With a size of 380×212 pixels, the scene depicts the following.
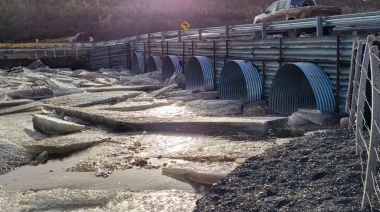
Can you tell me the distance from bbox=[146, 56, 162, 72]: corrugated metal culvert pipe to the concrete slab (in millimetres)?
11124

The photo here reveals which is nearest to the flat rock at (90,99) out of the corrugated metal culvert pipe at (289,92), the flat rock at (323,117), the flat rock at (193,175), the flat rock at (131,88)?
the flat rock at (131,88)

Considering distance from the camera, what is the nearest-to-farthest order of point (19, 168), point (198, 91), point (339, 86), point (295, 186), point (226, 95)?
point (295, 186)
point (19, 168)
point (339, 86)
point (226, 95)
point (198, 91)

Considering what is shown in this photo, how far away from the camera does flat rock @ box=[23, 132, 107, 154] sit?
8.49 m

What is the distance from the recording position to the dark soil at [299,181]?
4047 mm

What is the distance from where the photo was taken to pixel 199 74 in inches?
651

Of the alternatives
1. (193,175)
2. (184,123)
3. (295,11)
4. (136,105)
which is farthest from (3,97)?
(295,11)

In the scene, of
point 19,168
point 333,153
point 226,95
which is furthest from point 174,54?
point 333,153

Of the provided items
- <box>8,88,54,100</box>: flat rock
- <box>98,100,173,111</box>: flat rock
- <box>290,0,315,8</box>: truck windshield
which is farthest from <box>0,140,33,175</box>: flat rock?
<box>290,0,315,8</box>: truck windshield

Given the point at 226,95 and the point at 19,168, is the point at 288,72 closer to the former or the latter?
the point at 226,95

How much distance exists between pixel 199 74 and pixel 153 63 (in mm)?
6846

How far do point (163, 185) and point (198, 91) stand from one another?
360 inches

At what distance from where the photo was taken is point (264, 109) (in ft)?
36.9

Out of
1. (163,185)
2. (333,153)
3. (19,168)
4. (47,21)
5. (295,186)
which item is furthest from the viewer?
(47,21)

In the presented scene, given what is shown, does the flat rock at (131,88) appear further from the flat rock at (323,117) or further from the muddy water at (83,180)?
the muddy water at (83,180)
